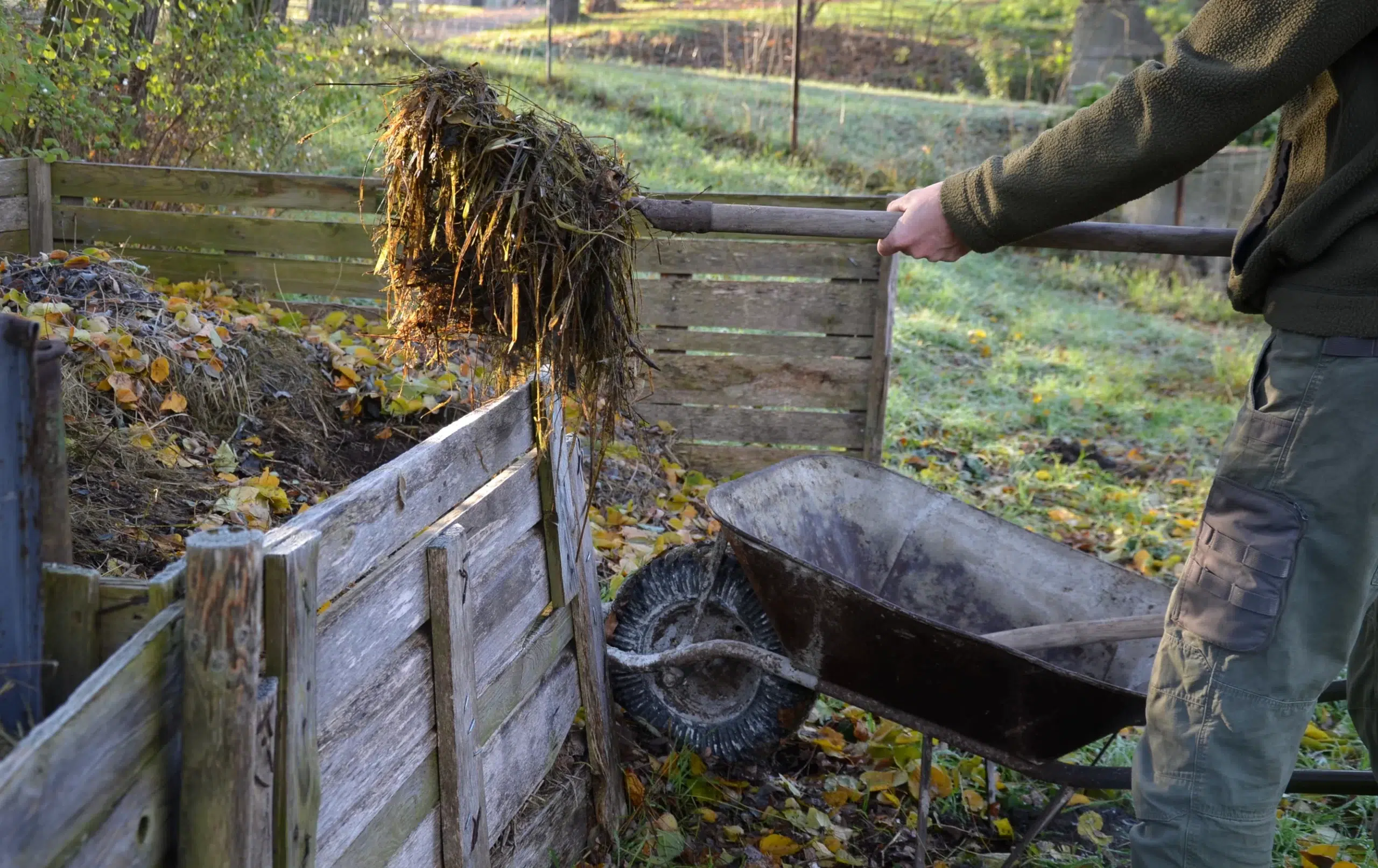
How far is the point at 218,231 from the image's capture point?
214 inches

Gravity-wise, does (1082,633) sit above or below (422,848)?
above

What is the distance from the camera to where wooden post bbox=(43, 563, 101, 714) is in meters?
1.38

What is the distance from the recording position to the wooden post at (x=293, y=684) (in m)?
1.42

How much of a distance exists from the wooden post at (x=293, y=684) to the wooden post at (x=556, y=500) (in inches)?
42.4

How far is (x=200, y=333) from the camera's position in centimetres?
378

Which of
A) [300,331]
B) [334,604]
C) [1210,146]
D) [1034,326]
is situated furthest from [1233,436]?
[1034,326]

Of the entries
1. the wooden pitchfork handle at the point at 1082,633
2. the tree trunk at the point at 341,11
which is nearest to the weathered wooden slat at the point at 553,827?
the wooden pitchfork handle at the point at 1082,633

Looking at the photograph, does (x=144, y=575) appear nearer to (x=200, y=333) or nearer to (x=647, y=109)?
(x=200, y=333)

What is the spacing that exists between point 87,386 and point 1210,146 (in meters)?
3.07

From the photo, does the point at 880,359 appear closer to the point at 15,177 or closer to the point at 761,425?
the point at 761,425

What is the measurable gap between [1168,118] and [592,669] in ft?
6.13

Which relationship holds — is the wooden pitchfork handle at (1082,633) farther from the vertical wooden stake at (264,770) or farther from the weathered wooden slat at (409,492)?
the vertical wooden stake at (264,770)

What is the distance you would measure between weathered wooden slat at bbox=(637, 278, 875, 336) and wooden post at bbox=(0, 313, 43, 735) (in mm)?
3917

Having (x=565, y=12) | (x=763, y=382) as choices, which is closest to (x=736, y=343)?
(x=763, y=382)
